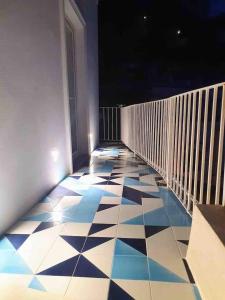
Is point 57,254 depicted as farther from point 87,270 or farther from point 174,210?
point 174,210

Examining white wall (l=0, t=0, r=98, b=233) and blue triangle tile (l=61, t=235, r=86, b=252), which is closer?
blue triangle tile (l=61, t=235, r=86, b=252)

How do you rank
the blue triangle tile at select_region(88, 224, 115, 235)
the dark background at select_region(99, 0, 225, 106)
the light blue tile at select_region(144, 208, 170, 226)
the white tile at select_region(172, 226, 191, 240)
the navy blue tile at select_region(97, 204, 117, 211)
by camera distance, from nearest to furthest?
1. the white tile at select_region(172, 226, 191, 240)
2. the blue triangle tile at select_region(88, 224, 115, 235)
3. the light blue tile at select_region(144, 208, 170, 226)
4. the navy blue tile at select_region(97, 204, 117, 211)
5. the dark background at select_region(99, 0, 225, 106)

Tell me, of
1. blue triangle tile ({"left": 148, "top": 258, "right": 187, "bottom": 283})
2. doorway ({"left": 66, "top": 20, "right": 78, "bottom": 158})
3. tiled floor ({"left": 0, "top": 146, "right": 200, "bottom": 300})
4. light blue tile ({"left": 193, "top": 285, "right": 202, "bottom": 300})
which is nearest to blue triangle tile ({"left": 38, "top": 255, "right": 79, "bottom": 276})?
tiled floor ({"left": 0, "top": 146, "right": 200, "bottom": 300})

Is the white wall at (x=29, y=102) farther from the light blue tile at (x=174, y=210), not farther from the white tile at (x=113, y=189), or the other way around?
the light blue tile at (x=174, y=210)

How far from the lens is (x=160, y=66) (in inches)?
352

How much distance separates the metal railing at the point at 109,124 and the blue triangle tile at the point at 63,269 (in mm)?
6148

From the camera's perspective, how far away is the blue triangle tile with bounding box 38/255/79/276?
1349 mm

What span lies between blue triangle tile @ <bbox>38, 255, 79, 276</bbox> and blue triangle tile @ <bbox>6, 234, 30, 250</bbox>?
1.26 feet

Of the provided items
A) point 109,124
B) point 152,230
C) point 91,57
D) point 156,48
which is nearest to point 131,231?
point 152,230

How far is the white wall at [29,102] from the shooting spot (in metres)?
Result: 1.80

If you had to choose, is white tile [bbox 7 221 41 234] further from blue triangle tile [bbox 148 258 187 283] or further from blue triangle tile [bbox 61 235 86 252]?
blue triangle tile [bbox 148 258 187 283]

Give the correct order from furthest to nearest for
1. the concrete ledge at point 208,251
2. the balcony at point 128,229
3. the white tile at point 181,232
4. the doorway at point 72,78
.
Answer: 1. the doorway at point 72,78
2. the white tile at point 181,232
3. the balcony at point 128,229
4. the concrete ledge at point 208,251

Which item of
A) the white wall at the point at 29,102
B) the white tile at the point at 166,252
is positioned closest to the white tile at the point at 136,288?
the white tile at the point at 166,252

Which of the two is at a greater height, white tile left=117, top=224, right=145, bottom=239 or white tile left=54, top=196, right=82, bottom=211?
white tile left=54, top=196, right=82, bottom=211
